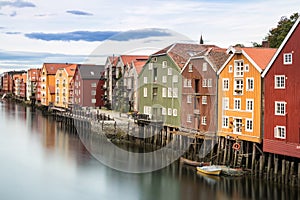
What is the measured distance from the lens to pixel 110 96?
56.0 m

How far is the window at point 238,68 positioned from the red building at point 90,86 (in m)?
33.2

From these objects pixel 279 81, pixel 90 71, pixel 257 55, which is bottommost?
pixel 279 81

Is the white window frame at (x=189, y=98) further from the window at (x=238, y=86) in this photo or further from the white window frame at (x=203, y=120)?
the window at (x=238, y=86)

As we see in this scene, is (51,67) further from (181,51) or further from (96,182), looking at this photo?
(96,182)

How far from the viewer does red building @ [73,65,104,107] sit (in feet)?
198

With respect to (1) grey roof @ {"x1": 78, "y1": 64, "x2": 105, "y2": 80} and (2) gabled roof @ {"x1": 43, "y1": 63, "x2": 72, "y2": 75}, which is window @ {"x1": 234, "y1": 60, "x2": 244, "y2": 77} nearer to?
(1) grey roof @ {"x1": 78, "y1": 64, "x2": 105, "y2": 80}

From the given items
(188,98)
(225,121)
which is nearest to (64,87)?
(188,98)

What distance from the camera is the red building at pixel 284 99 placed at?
2398cm

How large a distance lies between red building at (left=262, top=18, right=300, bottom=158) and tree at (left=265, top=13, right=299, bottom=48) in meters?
17.5

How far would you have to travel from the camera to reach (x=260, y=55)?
27922 mm

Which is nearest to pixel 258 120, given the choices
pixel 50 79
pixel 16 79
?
pixel 50 79

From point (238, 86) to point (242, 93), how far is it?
0.63m

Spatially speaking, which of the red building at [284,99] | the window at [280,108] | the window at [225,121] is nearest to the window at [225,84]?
the window at [225,121]

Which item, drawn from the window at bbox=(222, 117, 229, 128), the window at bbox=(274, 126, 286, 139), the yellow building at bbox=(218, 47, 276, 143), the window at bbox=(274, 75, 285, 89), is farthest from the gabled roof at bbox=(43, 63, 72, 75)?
the window at bbox=(274, 126, 286, 139)
